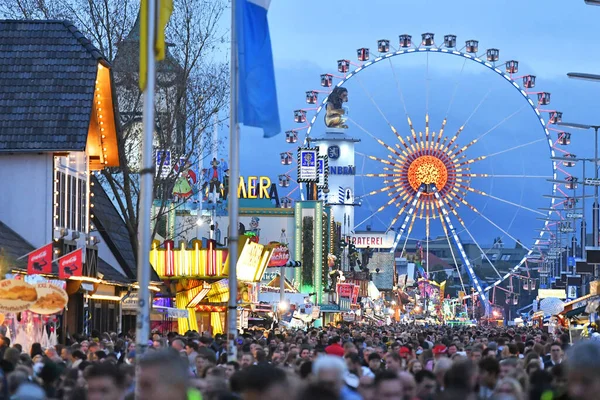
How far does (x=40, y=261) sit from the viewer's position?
25922mm

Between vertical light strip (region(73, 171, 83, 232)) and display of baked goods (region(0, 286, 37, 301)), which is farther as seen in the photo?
vertical light strip (region(73, 171, 83, 232))

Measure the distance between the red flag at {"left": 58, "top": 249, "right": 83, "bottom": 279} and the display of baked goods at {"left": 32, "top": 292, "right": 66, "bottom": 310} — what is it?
15.3 ft

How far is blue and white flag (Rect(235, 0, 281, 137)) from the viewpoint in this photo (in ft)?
65.8

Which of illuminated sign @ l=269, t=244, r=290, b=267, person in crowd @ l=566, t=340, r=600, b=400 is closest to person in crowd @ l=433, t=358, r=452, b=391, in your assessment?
person in crowd @ l=566, t=340, r=600, b=400

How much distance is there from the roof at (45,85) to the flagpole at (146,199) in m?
16.0

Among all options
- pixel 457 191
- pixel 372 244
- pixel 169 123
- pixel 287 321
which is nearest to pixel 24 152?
pixel 169 123

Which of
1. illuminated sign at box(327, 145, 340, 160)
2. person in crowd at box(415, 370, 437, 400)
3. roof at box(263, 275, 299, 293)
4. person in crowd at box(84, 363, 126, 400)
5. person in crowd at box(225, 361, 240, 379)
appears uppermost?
illuminated sign at box(327, 145, 340, 160)

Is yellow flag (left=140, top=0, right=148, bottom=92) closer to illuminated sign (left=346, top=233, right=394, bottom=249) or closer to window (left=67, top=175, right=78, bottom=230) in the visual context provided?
window (left=67, top=175, right=78, bottom=230)

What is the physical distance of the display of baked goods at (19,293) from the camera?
21.2 meters

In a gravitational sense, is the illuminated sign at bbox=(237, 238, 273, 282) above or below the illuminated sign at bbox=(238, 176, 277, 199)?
below

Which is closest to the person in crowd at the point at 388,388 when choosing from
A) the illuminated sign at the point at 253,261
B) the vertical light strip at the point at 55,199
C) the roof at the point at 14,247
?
the roof at the point at 14,247

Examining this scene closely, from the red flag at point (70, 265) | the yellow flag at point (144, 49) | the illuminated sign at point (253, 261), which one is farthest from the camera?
the illuminated sign at point (253, 261)

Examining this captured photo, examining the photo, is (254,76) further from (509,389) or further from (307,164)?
(307,164)

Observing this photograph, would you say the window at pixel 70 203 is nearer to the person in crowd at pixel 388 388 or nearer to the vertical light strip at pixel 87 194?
the vertical light strip at pixel 87 194
